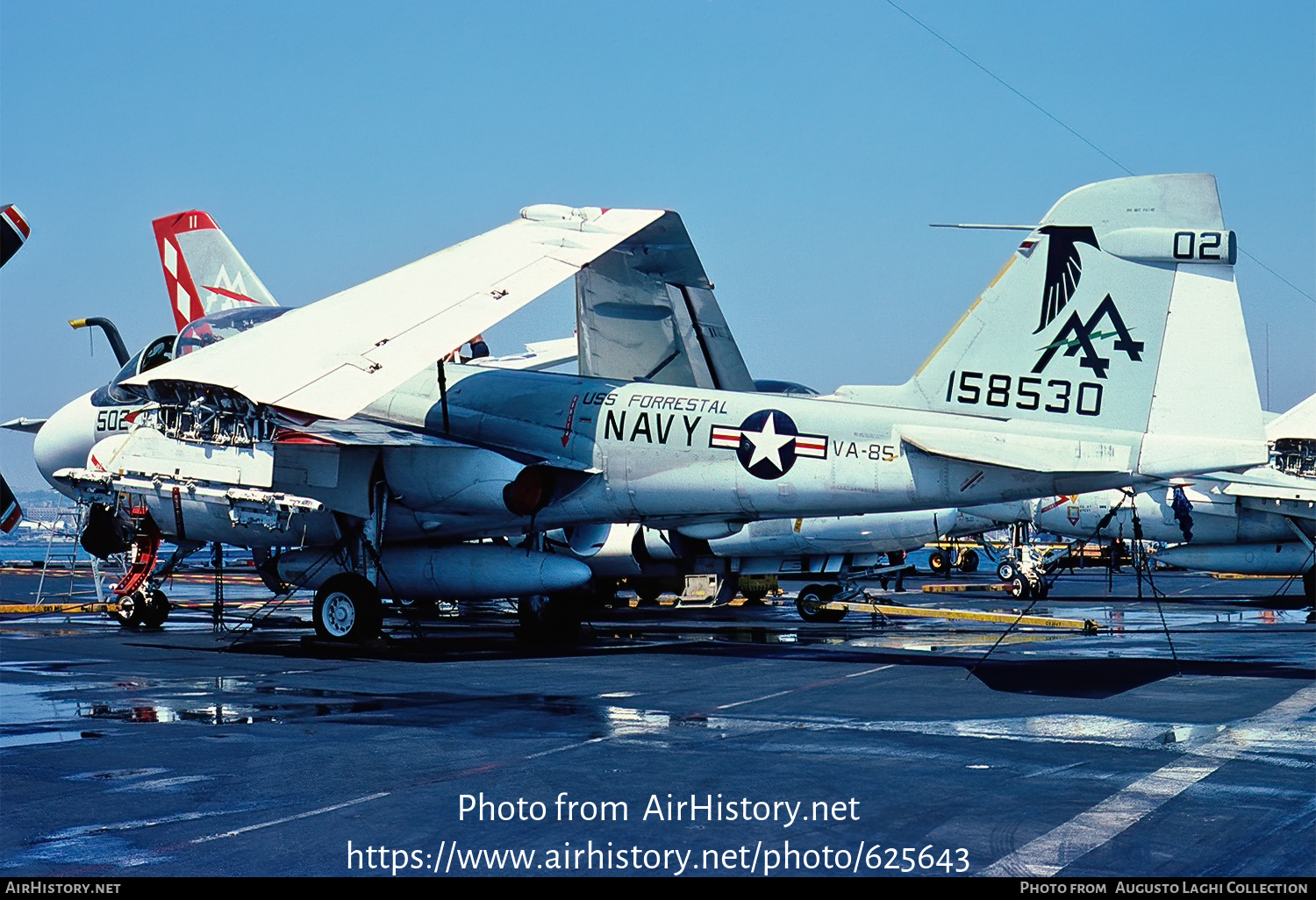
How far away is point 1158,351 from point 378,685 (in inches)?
339

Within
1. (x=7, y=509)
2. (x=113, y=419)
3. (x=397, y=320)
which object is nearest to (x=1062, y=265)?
(x=397, y=320)

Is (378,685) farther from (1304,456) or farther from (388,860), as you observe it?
(1304,456)

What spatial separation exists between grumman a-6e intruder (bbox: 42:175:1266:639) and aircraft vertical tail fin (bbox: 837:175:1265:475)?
0.02 meters

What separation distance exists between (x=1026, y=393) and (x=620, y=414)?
5105mm

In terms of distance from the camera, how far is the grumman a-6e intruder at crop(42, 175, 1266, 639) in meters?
13.4

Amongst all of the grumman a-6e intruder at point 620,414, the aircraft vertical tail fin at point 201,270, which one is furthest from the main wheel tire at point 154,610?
the aircraft vertical tail fin at point 201,270

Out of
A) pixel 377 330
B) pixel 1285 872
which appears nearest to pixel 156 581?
pixel 377 330

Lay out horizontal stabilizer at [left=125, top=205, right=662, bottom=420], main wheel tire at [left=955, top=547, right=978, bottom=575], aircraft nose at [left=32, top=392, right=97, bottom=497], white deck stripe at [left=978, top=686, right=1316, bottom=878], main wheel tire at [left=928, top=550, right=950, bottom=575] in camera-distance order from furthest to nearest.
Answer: main wheel tire at [left=955, top=547, right=978, bottom=575]
main wheel tire at [left=928, top=550, right=950, bottom=575]
aircraft nose at [left=32, top=392, right=97, bottom=497]
horizontal stabilizer at [left=125, top=205, right=662, bottom=420]
white deck stripe at [left=978, top=686, right=1316, bottom=878]

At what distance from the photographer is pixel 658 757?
29.5 feet

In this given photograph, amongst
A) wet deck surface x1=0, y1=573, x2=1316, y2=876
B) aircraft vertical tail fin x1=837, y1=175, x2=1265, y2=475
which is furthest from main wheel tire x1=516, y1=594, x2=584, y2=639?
aircraft vertical tail fin x1=837, y1=175, x2=1265, y2=475

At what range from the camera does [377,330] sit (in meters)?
15.5

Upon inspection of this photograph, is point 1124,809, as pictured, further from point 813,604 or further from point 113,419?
point 113,419

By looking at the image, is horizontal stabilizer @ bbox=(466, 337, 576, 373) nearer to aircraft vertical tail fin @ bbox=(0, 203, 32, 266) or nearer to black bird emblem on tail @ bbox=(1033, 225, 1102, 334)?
aircraft vertical tail fin @ bbox=(0, 203, 32, 266)

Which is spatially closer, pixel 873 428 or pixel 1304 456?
pixel 873 428
